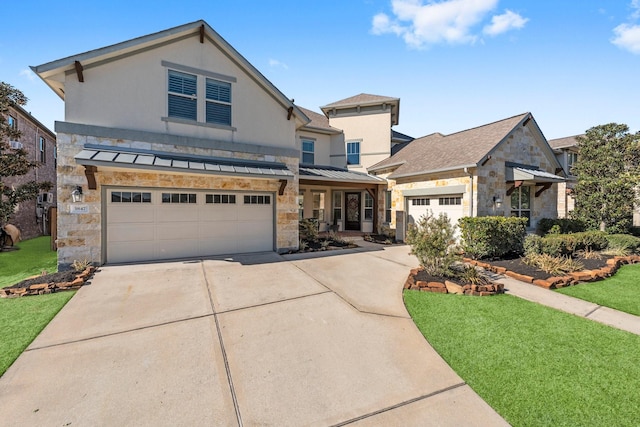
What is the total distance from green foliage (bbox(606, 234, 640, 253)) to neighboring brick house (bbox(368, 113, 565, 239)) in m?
2.48

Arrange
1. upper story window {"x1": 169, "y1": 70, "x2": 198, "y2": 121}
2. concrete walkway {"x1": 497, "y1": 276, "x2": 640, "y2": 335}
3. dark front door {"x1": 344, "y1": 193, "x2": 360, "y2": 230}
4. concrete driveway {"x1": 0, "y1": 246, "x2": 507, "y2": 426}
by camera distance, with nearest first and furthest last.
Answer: concrete driveway {"x1": 0, "y1": 246, "x2": 507, "y2": 426} → concrete walkway {"x1": 497, "y1": 276, "x2": 640, "y2": 335} → upper story window {"x1": 169, "y1": 70, "x2": 198, "y2": 121} → dark front door {"x1": 344, "y1": 193, "x2": 360, "y2": 230}

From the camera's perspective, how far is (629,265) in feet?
27.2

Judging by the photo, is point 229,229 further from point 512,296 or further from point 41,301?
point 512,296

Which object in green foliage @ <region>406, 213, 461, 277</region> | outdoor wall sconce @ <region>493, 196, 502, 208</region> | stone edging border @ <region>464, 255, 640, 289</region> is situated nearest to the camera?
stone edging border @ <region>464, 255, 640, 289</region>

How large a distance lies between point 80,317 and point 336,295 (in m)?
4.64

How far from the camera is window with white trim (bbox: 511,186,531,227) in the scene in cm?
1138

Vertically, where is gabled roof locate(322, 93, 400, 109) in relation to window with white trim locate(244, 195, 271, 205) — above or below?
above

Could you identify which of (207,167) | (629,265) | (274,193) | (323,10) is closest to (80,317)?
(207,167)

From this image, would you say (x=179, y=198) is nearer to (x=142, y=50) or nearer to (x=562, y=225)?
(x=142, y=50)

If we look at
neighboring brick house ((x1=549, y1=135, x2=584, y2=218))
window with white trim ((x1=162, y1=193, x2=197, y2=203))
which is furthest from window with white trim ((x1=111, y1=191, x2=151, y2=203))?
neighboring brick house ((x1=549, y1=135, x2=584, y2=218))

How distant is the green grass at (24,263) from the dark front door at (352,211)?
13.1m

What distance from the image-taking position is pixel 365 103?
15.9m

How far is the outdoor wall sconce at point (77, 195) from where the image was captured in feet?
23.1

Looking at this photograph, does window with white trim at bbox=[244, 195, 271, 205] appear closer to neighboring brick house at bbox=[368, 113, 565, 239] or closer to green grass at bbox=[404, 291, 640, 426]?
green grass at bbox=[404, 291, 640, 426]
